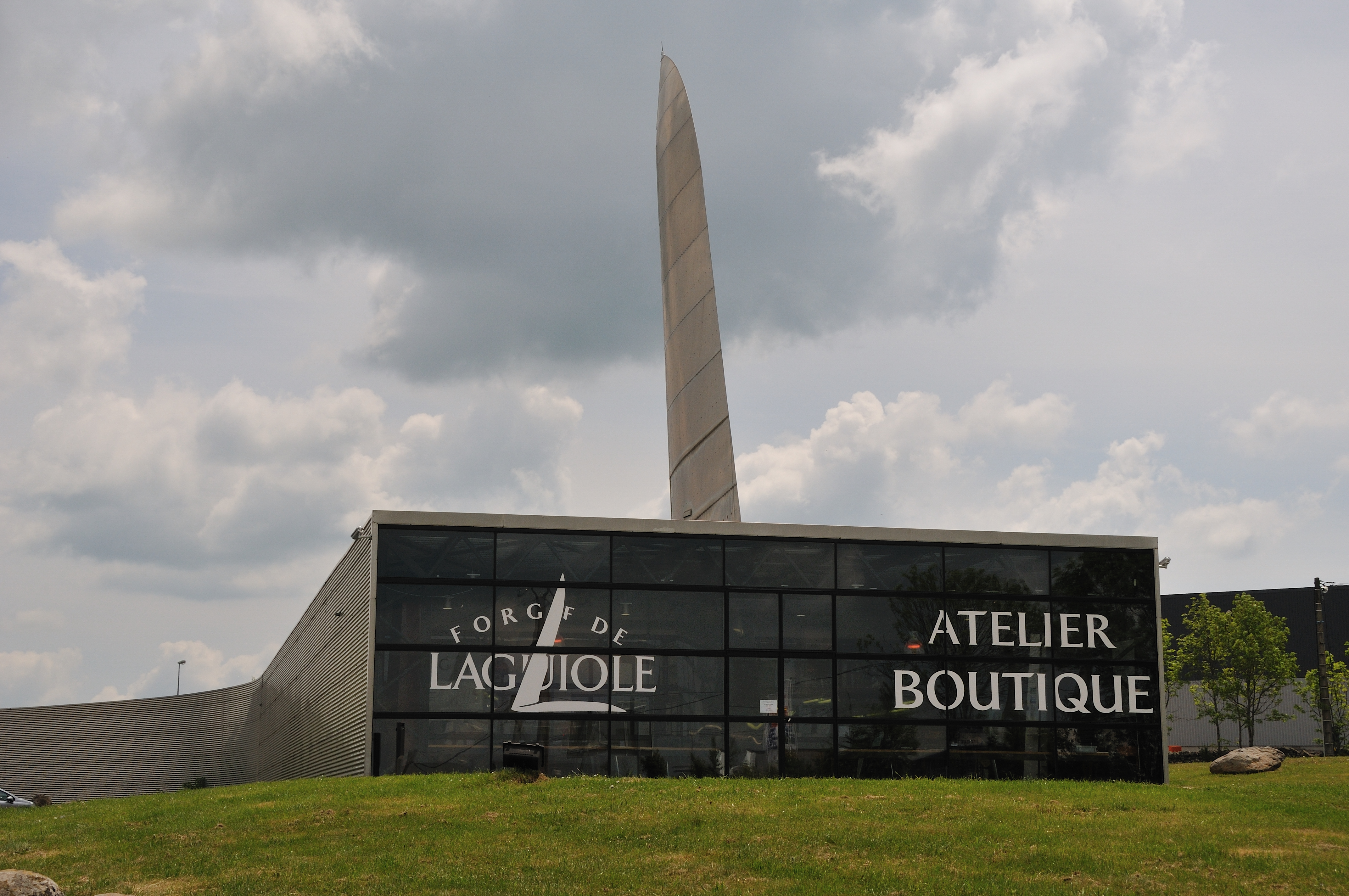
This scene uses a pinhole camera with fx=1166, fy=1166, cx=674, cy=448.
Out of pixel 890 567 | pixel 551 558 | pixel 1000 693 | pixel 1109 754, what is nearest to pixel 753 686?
pixel 890 567

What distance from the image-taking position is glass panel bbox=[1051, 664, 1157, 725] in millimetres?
28016

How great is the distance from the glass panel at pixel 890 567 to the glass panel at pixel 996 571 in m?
0.38

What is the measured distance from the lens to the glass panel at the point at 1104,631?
28.4 metres

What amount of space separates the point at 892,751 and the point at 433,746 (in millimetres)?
10381

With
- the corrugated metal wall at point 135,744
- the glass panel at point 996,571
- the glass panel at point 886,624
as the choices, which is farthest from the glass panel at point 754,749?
the corrugated metal wall at point 135,744

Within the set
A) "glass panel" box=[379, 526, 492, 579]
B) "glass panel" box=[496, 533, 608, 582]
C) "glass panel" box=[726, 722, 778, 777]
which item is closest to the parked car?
"glass panel" box=[379, 526, 492, 579]

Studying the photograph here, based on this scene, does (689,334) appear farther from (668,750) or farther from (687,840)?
(687,840)

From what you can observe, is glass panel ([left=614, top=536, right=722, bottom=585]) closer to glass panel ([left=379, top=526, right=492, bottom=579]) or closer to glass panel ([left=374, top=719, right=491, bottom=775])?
glass panel ([left=379, top=526, right=492, bottom=579])

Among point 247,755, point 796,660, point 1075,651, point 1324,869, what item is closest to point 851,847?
point 1324,869

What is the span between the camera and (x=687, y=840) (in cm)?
1712

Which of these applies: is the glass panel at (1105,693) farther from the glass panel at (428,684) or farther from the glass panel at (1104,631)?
the glass panel at (428,684)

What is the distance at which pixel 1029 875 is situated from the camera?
15406 millimetres

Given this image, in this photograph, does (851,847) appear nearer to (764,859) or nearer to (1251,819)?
(764,859)

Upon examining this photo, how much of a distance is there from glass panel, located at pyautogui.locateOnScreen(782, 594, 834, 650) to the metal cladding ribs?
3.59 meters
